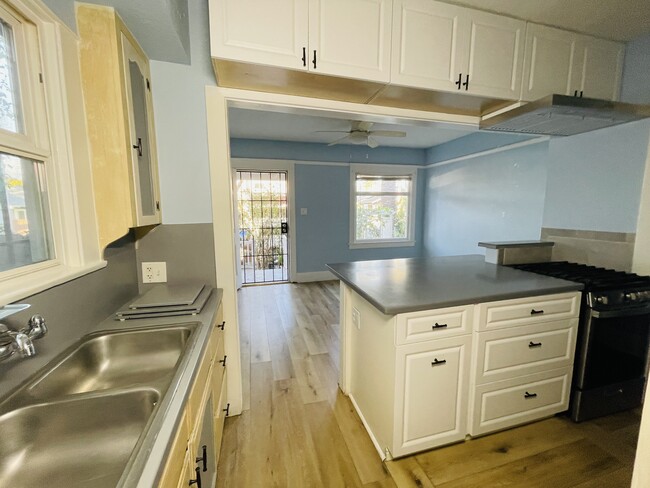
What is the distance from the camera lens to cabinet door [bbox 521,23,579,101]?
70.4 inches

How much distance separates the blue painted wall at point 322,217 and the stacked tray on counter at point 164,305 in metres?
3.57

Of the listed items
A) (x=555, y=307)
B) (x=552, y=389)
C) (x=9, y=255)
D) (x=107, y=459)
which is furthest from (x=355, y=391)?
(x=9, y=255)

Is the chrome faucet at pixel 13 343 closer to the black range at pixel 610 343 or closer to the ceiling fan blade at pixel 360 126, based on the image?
the black range at pixel 610 343

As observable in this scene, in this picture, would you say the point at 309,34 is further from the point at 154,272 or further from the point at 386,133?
the point at 386,133

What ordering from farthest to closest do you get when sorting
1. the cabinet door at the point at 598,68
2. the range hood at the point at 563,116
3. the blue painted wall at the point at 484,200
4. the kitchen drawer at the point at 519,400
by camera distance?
the blue painted wall at the point at 484,200 → the cabinet door at the point at 598,68 → the kitchen drawer at the point at 519,400 → the range hood at the point at 563,116

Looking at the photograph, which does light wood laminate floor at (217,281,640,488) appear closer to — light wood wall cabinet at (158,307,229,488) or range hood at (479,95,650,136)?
light wood wall cabinet at (158,307,229,488)

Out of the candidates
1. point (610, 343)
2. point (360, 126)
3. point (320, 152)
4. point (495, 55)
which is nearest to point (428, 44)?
point (495, 55)

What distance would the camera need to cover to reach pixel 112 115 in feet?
3.90

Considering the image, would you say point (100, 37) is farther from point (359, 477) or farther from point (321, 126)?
point (321, 126)

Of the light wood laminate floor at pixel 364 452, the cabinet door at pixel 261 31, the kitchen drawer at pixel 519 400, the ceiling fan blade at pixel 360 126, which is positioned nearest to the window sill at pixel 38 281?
the cabinet door at pixel 261 31

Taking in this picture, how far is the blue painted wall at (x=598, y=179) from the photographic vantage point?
6.43 feet

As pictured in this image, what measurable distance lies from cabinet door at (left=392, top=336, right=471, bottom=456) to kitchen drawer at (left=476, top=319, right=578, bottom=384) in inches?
5.1

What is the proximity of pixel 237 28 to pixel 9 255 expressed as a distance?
1.31m

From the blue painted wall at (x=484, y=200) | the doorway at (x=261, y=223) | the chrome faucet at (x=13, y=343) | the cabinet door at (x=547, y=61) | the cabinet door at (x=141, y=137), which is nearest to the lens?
the chrome faucet at (x=13, y=343)
